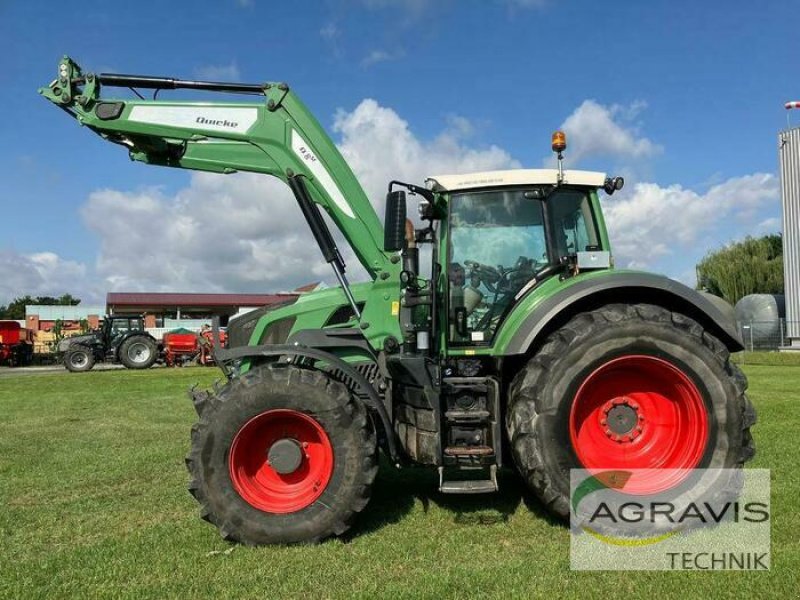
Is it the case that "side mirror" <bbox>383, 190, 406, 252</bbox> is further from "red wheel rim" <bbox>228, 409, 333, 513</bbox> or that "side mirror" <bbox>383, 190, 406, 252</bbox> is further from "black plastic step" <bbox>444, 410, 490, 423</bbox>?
"red wheel rim" <bbox>228, 409, 333, 513</bbox>

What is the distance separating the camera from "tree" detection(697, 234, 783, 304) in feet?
145

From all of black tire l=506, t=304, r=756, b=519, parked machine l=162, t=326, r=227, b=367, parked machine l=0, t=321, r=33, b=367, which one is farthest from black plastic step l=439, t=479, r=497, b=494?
parked machine l=0, t=321, r=33, b=367

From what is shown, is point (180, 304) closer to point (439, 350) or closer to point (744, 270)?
point (744, 270)

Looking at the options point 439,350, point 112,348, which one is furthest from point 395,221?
point 112,348

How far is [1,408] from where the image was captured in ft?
44.9

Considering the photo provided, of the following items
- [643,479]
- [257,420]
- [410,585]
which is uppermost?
[257,420]

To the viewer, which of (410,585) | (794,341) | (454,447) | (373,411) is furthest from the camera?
(794,341)

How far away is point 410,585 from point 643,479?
2.06 m

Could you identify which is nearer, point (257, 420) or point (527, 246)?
point (257, 420)

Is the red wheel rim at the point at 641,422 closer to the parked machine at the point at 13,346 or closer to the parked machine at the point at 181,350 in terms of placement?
the parked machine at the point at 181,350

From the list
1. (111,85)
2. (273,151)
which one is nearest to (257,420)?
(273,151)

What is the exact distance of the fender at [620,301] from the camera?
4812 mm

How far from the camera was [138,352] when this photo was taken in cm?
2744

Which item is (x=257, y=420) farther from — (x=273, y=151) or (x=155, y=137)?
(x=155, y=137)
